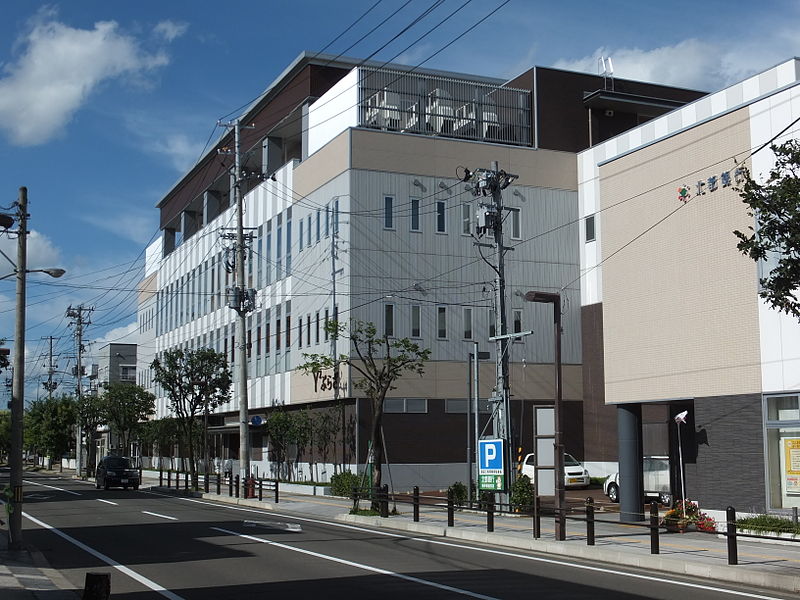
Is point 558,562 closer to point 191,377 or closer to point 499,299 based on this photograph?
point 499,299

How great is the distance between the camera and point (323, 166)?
4422 cm

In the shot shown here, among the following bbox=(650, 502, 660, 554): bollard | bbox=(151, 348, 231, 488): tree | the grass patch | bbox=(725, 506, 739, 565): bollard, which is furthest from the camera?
bbox=(151, 348, 231, 488): tree

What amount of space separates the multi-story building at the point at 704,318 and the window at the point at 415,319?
15861mm

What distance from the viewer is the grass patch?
Result: 19.7 m

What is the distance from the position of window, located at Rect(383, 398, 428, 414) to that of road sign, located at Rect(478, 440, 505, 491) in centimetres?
1559

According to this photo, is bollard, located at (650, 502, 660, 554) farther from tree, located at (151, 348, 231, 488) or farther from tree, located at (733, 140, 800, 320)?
tree, located at (151, 348, 231, 488)

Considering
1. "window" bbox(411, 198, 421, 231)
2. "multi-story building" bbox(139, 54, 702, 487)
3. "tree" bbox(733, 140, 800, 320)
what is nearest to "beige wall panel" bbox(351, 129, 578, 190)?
"multi-story building" bbox(139, 54, 702, 487)

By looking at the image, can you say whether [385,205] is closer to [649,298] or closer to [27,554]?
[649,298]

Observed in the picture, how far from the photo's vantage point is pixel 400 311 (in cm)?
4206

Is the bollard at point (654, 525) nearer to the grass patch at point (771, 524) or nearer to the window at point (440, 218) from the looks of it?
the grass patch at point (771, 524)

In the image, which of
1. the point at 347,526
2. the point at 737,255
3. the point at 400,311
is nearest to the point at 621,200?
the point at 737,255

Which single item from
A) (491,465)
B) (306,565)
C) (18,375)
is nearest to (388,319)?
(491,465)

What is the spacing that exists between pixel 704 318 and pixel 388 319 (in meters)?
19.8

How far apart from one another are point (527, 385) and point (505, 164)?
406 inches
